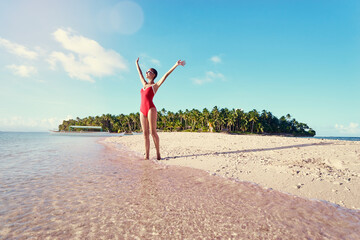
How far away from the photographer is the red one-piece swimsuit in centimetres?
694

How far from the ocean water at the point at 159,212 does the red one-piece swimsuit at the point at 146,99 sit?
343 centimetres

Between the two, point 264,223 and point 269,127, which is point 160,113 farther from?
point 264,223

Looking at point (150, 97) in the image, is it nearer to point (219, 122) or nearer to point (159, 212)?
point (159, 212)

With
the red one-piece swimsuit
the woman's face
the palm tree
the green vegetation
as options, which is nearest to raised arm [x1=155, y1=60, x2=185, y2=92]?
the red one-piece swimsuit

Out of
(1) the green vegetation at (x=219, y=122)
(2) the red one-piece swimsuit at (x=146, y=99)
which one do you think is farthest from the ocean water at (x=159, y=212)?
(1) the green vegetation at (x=219, y=122)

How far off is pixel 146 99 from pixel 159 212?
195 inches

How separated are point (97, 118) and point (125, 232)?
124 meters

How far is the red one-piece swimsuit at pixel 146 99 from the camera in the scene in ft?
22.8

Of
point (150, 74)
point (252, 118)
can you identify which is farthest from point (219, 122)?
point (150, 74)

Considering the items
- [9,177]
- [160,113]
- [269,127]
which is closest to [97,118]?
[160,113]

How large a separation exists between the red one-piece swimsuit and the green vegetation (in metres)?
59.1

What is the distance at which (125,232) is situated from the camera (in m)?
A: 2.06

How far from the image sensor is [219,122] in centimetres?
7844

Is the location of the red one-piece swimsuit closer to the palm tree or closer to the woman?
the woman
